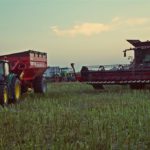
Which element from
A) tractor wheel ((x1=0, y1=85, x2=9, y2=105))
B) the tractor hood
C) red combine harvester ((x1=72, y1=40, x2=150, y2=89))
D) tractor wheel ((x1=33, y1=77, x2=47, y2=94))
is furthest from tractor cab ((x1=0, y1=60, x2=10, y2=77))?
the tractor hood

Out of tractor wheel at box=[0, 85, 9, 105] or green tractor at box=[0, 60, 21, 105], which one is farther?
green tractor at box=[0, 60, 21, 105]

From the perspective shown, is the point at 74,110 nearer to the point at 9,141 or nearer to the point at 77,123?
the point at 77,123

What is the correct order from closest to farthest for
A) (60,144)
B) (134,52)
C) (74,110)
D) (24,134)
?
(60,144) → (24,134) → (74,110) → (134,52)

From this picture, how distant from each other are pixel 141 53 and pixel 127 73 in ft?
5.66

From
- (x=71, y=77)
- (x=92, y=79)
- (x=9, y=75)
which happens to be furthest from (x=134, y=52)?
(x=71, y=77)

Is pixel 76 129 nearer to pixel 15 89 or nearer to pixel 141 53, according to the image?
pixel 15 89

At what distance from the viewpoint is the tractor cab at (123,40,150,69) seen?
2187cm

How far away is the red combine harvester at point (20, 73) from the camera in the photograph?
48.9 feet

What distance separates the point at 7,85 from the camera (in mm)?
15227

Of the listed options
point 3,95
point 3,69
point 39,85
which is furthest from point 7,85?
point 39,85

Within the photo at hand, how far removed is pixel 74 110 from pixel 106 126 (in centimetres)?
304

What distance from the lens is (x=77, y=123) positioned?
925 centimetres

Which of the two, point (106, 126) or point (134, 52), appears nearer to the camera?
point (106, 126)

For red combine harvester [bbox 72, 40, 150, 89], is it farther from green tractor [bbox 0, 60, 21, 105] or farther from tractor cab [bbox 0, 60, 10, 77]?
tractor cab [bbox 0, 60, 10, 77]
